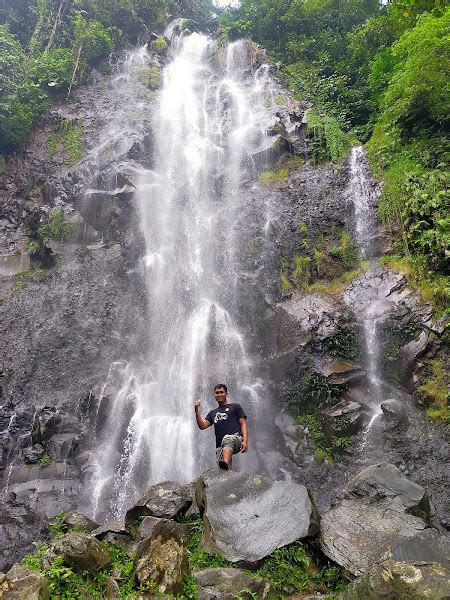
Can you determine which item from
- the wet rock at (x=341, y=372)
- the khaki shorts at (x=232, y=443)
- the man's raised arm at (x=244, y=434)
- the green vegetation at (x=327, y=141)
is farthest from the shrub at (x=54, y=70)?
the khaki shorts at (x=232, y=443)

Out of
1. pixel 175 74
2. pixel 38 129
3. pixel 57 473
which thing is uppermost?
pixel 175 74

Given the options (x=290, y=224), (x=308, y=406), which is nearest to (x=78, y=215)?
(x=290, y=224)

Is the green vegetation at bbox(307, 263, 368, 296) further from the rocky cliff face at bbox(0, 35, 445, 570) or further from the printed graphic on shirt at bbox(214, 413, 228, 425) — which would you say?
the printed graphic on shirt at bbox(214, 413, 228, 425)

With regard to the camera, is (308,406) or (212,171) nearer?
(308,406)

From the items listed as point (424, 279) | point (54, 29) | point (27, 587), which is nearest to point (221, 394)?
point (27, 587)

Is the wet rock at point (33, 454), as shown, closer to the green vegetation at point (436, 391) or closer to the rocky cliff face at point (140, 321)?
the rocky cliff face at point (140, 321)

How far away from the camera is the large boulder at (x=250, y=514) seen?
4.65 meters

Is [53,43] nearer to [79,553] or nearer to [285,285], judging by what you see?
[285,285]

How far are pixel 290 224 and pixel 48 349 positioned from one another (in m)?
8.50

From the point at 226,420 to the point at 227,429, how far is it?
0.40ft

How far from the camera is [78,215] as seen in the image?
1627 centimetres

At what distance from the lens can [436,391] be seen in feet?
31.2

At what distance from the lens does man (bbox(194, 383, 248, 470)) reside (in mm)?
5816

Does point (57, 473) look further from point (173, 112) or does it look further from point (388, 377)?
point (173, 112)
